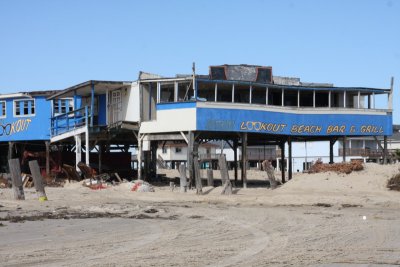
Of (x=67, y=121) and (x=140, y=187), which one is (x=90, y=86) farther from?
(x=140, y=187)

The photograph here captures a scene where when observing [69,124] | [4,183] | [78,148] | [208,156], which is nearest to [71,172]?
[78,148]

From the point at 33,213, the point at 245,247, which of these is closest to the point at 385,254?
the point at 245,247

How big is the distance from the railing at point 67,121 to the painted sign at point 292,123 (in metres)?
8.02

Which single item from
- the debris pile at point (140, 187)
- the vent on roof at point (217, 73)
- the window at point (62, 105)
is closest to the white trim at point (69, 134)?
the window at point (62, 105)

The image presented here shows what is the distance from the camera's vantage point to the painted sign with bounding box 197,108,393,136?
32.9 meters

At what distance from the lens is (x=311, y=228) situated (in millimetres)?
15203

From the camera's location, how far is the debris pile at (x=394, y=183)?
27.9 m

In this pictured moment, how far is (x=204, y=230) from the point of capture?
1476 cm

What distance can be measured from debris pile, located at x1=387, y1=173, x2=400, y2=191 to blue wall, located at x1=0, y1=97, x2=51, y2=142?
21559mm

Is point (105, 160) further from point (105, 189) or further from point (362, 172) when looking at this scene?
point (362, 172)

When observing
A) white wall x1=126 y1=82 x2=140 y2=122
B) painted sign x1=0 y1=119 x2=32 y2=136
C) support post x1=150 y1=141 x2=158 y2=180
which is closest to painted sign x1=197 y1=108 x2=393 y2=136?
white wall x1=126 y1=82 x2=140 y2=122

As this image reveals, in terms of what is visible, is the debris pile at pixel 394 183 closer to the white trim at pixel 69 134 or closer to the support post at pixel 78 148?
the white trim at pixel 69 134

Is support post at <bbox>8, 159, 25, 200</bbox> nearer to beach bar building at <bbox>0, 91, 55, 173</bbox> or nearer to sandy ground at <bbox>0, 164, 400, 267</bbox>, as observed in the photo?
sandy ground at <bbox>0, 164, 400, 267</bbox>

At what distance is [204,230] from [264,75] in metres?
22.0
